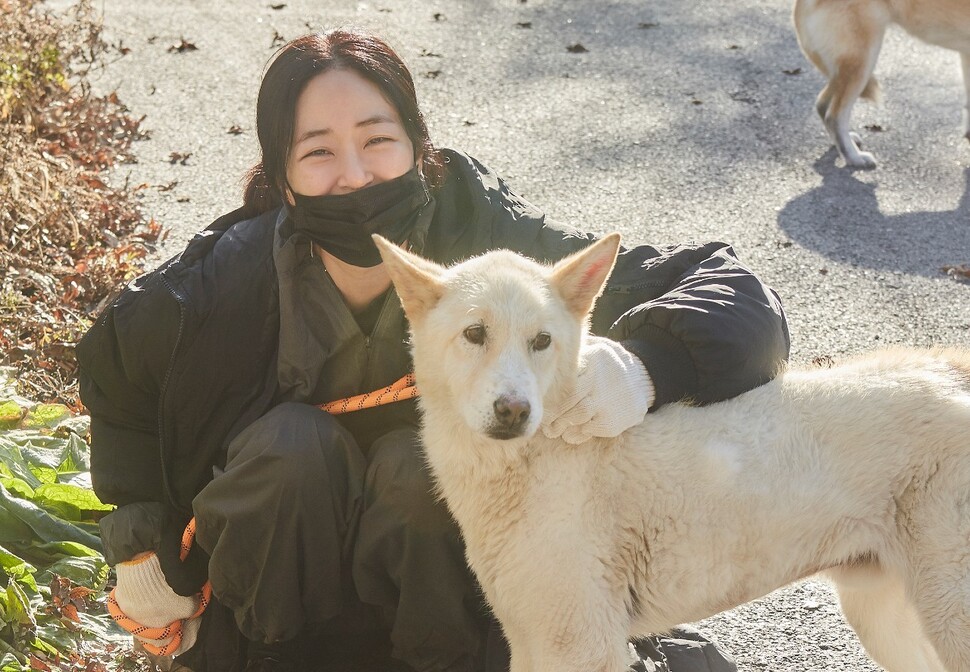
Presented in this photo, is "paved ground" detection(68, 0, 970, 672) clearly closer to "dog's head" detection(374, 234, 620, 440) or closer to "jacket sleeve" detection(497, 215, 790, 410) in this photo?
"jacket sleeve" detection(497, 215, 790, 410)

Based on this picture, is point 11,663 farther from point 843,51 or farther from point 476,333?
point 843,51

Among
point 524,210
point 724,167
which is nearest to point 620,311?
point 524,210

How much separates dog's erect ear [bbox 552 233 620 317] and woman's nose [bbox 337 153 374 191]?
0.65 meters

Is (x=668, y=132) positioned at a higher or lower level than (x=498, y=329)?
lower

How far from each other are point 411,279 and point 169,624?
133 cm

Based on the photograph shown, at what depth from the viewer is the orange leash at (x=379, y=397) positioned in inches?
113

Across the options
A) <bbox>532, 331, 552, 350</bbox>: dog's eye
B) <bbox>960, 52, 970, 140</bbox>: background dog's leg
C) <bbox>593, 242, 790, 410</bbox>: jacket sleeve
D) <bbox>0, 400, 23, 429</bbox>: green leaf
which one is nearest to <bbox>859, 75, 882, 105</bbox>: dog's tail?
<bbox>960, 52, 970, 140</bbox>: background dog's leg

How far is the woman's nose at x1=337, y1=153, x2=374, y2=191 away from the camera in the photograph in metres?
2.81

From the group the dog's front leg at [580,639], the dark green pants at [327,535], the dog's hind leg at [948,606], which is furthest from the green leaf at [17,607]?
the dog's hind leg at [948,606]

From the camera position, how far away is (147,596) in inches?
112

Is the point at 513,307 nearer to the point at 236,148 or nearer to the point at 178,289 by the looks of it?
the point at 178,289

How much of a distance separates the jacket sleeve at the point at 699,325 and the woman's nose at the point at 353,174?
0.79 meters

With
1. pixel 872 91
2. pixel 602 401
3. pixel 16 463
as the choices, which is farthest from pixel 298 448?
pixel 872 91

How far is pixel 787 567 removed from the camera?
249cm
